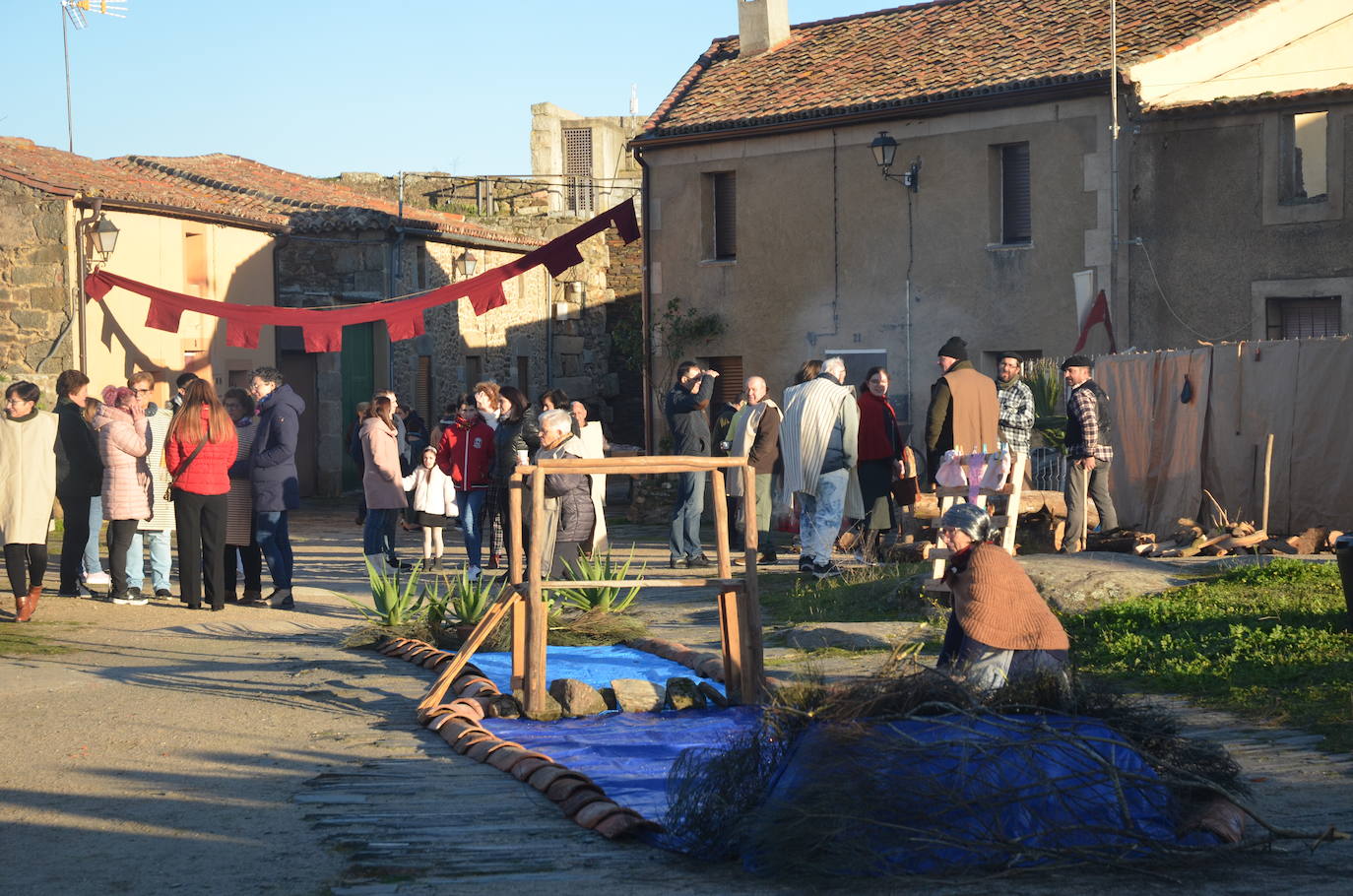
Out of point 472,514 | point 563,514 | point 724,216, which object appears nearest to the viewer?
point 563,514

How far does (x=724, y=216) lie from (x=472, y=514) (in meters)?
11.6

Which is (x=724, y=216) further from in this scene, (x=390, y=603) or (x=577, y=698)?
(x=577, y=698)

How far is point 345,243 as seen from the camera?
28125 mm

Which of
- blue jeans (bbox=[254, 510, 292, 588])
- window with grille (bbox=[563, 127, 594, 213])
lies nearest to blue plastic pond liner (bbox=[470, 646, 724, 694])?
blue jeans (bbox=[254, 510, 292, 588])

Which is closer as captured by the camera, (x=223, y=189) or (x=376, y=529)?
(x=376, y=529)

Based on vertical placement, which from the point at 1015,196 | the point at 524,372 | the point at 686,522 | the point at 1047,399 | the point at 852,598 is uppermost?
the point at 1015,196

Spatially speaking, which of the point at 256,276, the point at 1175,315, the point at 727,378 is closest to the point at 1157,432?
the point at 1175,315

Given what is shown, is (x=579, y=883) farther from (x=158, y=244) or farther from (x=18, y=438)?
(x=158, y=244)

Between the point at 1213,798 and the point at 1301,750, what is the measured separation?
5.62 ft

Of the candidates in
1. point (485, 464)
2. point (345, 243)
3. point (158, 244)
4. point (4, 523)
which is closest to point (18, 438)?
point (4, 523)

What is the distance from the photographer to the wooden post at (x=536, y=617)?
7.64 metres

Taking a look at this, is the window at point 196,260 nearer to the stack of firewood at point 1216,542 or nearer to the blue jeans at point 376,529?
the blue jeans at point 376,529

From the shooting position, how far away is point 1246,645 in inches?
349

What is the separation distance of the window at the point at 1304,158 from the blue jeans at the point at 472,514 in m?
10.6
